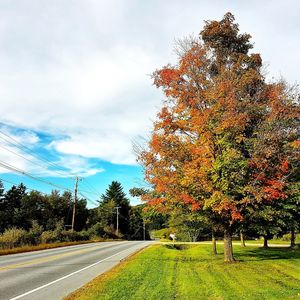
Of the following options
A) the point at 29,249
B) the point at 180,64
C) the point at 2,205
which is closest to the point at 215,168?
the point at 180,64

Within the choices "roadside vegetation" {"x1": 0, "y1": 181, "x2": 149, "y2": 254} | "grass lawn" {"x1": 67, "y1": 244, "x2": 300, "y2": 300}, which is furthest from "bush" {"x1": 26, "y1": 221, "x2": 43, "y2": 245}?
"grass lawn" {"x1": 67, "y1": 244, "x2": 300, "y2": 300}

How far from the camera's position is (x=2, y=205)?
96562 mm

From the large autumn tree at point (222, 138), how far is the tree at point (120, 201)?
9052 centimetres

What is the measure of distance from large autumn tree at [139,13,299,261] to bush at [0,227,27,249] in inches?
758

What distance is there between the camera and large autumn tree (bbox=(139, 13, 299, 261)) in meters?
→ 16.4

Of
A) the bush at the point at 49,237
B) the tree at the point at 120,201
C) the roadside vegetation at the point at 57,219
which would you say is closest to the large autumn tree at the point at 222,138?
the roadside vegetation at the point at 57,219

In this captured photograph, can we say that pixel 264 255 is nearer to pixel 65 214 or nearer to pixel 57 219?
pixel 57 219

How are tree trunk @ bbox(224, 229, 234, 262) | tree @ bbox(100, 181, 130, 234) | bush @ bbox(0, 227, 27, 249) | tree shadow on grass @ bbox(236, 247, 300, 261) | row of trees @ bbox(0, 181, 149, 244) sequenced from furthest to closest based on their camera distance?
tree @ bbox(100, 181, 130, 234)
row of trees @ bbox(0, 181, 149, 244)
bush @ bbox(0, 227, 27, 249)
tree shadow on grass @ bbox(236, 247, 300, 261)
tree trunk @ bbox(224, 229, 234, 262)

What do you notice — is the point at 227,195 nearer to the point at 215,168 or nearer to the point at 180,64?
the point at 215,168

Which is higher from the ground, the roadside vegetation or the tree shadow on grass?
the roadside vegetation

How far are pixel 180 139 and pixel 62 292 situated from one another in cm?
998

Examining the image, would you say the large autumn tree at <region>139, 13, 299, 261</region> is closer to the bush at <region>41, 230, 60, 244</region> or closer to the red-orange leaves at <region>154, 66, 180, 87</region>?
the red-orange leaves at <region>154, 66, 180, 87</region>

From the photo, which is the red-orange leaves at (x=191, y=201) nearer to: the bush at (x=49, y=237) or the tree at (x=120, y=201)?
the bush at (x=49, y=237)

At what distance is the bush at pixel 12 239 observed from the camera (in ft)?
105
